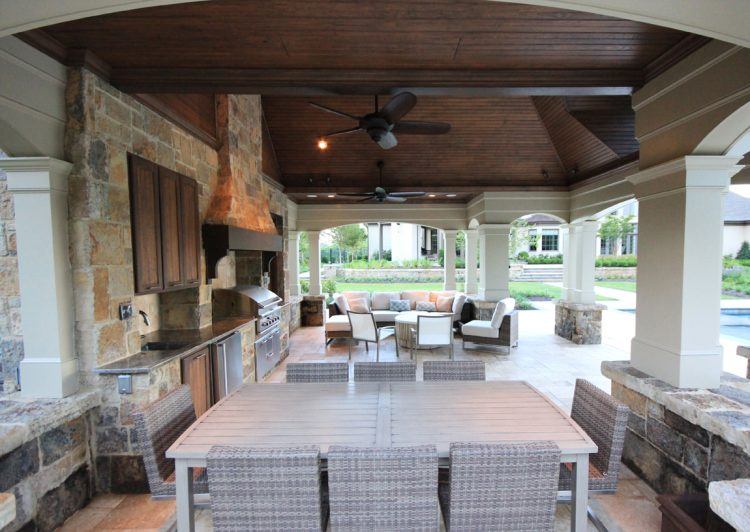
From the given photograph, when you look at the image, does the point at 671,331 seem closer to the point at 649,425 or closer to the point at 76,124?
the point at 649,425

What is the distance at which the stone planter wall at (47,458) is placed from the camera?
2.10 meters

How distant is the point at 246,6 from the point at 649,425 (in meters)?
3.85

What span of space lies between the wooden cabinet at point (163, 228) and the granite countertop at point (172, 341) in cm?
51

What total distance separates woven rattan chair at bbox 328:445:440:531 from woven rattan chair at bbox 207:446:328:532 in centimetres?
11

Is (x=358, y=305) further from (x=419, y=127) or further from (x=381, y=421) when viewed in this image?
(x=381, y=421)

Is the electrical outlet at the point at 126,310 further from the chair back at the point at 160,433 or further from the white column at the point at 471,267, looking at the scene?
the white column at the point at 471,267

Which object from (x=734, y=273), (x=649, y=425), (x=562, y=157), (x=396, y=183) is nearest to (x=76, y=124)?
(x=649, y=425)

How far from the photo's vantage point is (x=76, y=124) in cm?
258

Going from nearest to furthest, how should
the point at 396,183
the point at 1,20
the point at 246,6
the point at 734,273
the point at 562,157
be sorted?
the point at 1,20, the point at 246,6, the point at 562,157, the point at 396,183, the point at 734,273

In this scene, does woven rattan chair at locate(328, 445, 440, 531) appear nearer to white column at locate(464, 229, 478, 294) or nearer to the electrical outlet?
the electrical outlet

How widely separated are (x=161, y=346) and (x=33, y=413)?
1.13 m

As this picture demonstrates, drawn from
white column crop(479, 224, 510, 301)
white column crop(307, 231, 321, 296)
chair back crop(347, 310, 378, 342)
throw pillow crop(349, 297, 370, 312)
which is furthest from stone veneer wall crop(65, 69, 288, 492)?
white column crop(307, 231, 321, 296)

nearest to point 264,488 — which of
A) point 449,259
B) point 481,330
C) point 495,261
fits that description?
point 481,330

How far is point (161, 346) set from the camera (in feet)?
11.1
